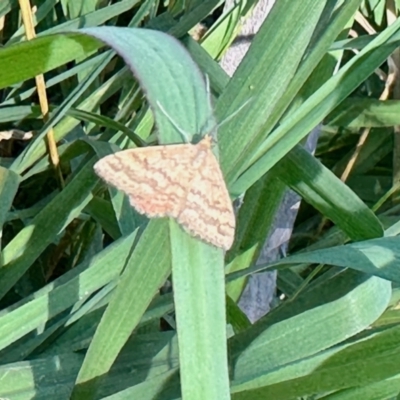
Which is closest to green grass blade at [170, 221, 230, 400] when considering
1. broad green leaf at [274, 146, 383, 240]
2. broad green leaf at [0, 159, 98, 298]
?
broad green leaf at [274, 146, 383, 240]

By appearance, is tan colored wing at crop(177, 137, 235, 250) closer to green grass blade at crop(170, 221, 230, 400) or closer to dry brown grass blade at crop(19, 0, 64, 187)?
green grass blade at crop(170, 221, 230, 400)

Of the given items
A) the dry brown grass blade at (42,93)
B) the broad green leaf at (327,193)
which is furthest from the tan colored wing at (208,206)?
the dry brown grass blade at (42,93)

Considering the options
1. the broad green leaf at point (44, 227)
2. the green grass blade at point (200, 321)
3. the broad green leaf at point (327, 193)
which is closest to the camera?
the green grass blade at point (200, 321)

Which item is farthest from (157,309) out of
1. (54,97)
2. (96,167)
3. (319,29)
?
(54,97)

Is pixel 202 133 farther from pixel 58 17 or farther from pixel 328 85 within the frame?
pixel 58 17

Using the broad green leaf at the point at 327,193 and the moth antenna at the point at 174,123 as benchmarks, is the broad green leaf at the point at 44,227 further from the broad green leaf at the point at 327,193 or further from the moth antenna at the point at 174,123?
the moth antenna at the point at 174,123

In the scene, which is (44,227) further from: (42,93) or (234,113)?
(234,113)
